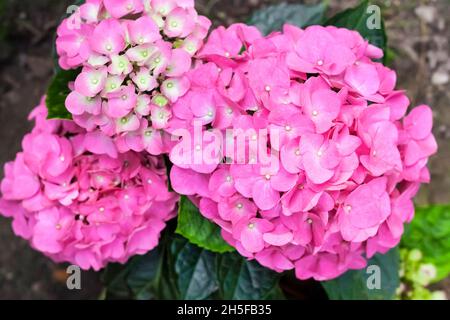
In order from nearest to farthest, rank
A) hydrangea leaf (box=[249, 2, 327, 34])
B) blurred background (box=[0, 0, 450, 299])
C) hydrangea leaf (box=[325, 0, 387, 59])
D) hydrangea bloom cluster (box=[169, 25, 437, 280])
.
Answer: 1. hydrangea bloom cluster (box=[169, 25, 437, 280])
2. hydrangea leaf (box=[325, 0, 387, 59])
3. hydrangea leaf (box=[249, 2, 327, 34])
4. blurred background (box=[0, 0, 450, 299])

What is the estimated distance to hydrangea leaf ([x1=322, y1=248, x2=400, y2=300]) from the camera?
1.22 m

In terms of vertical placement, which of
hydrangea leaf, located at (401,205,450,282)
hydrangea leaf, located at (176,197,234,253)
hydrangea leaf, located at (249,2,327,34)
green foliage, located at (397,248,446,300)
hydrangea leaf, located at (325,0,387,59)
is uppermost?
hydrangea leaf, located at (325,0,387,59)

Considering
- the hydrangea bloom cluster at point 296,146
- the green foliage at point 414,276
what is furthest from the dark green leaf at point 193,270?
the green foliage at point 414,276

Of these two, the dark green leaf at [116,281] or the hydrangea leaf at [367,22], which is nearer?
the hydrangea leaf at [367,22]

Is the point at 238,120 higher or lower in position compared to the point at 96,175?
higher

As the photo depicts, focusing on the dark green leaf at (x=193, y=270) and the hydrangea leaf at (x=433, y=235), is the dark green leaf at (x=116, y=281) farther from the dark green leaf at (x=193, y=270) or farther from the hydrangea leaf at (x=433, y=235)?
the hydrangea leaf at (x=433, y=235)

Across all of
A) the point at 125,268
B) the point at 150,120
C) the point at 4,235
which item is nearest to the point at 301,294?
the point at 125,268

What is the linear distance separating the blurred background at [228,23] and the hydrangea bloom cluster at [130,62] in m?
0.84

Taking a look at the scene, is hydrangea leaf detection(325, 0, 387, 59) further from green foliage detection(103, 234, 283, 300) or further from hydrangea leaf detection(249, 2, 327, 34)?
green foliage detection(103, 234, 283, 300)

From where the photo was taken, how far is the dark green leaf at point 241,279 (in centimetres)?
114

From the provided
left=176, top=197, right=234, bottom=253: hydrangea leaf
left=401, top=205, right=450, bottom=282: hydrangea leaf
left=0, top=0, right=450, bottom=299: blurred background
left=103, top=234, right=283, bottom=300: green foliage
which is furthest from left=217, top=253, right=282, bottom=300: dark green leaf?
Answer: left=0, top=0, right=450, bottom=299: blurred background

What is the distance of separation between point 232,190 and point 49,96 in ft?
1.28

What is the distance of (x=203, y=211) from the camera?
3.02 feet
